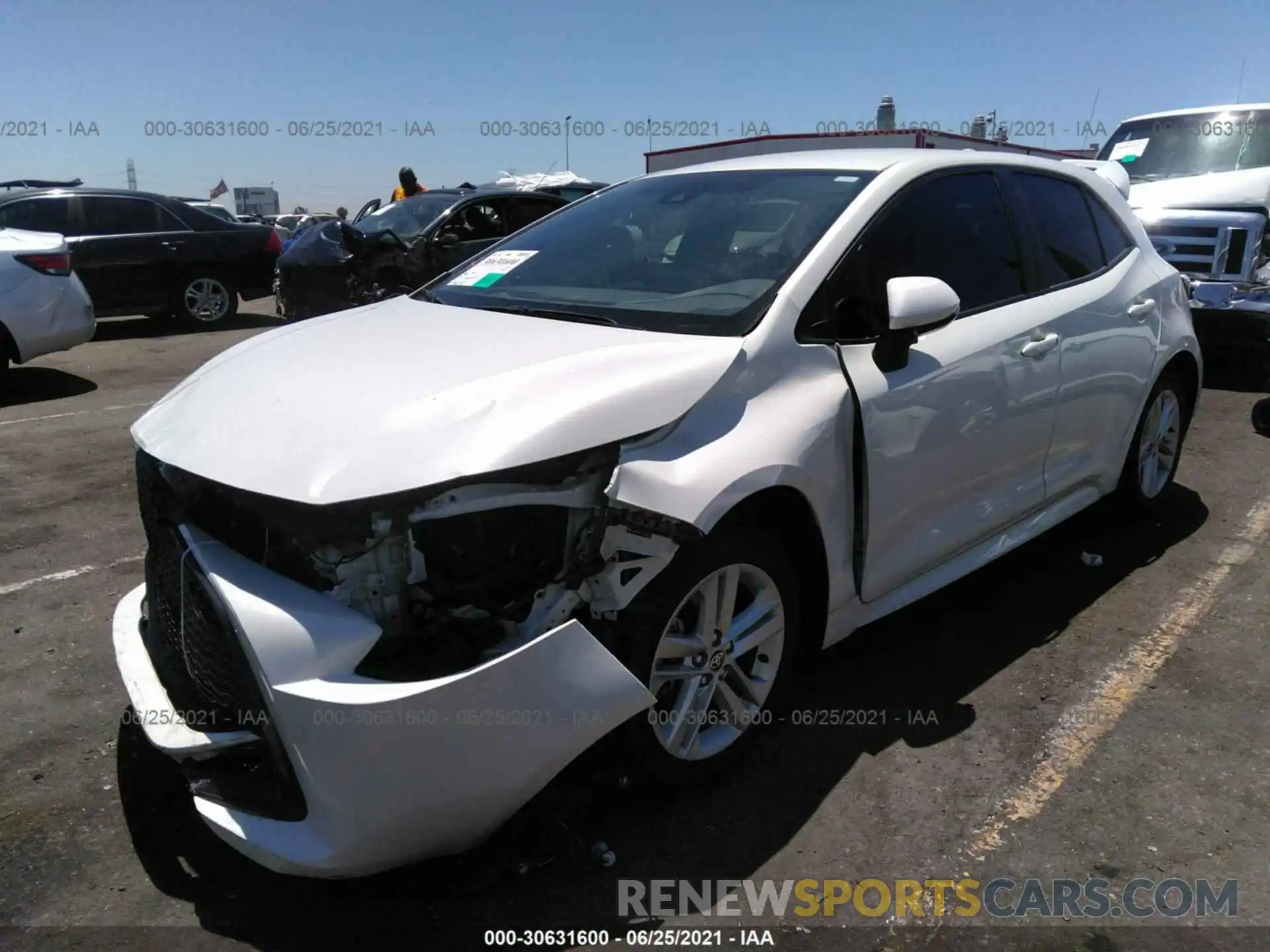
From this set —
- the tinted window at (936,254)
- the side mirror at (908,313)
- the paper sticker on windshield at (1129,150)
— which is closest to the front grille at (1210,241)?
the paper sticker on windshield at (1129,150)

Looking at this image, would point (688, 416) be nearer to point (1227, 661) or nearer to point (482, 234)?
point (1227, 661)

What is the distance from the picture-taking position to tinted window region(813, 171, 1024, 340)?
10.1 ft

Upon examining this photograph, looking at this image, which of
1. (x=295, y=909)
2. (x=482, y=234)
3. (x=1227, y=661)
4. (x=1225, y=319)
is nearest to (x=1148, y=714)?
(x=1227, y=661)

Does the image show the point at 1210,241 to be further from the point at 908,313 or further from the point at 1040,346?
Result: the point at 908,313

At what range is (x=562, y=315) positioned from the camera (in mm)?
3111

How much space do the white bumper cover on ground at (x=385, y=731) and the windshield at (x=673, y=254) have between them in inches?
44.8

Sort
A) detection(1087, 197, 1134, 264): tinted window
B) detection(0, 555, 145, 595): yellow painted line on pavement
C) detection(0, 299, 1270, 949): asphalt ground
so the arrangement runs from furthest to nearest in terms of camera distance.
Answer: detection(1087, 197, 1134, 264): tinted window → detection(0, 555, 145, 595): yellow painted line on pavement → detection(0, 299, 1270, 949): asphalt ground

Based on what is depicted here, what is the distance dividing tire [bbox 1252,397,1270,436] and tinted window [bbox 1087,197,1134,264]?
3.16m

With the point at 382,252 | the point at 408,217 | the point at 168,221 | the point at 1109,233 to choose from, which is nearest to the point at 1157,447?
the point at 1109,233

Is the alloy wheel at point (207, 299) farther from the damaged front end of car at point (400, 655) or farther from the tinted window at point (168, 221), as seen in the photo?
the damaged front end of car at point (400, 655)

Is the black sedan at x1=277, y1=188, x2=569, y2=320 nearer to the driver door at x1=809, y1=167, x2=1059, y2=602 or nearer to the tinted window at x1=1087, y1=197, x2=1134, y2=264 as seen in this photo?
the tinted window at x1=1087, y1=197, x2=1134, y2=264

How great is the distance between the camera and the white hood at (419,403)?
223 cm

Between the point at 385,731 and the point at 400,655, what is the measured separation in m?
0.21

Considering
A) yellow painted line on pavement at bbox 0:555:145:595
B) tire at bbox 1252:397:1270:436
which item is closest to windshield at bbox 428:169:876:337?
yellow painted line on pavement at bbox 0:555:145:595
